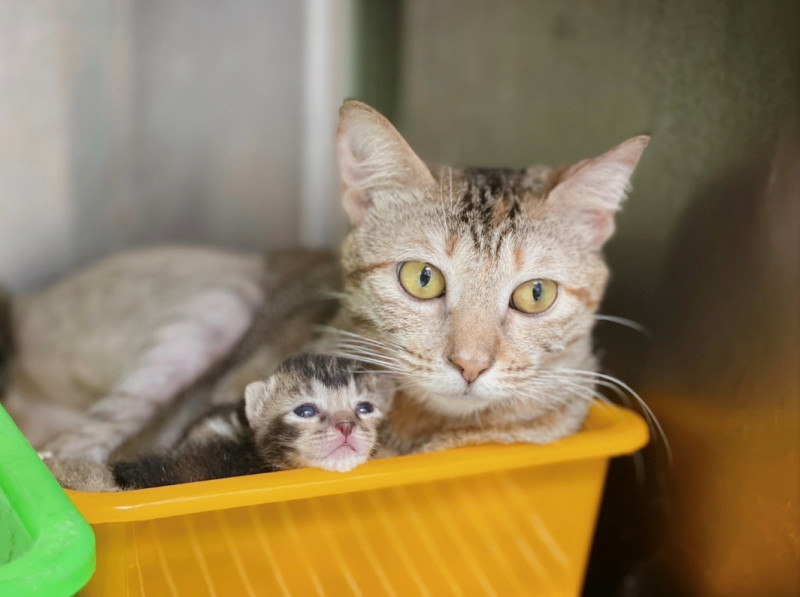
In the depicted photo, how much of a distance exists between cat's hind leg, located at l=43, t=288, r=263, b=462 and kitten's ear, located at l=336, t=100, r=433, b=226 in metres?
0.59

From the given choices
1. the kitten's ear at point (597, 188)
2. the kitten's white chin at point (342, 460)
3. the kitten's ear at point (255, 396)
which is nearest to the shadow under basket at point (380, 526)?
the kitten's white chin at point (342, 460)

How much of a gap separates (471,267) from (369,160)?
0.35 meters

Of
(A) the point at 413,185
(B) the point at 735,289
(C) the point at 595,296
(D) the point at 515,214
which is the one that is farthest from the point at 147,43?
(B) the point at 735,289

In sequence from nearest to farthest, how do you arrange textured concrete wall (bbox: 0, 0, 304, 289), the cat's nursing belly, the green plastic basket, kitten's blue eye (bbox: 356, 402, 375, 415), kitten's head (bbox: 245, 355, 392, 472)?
the green plastic basket, kitten's head (bbox: 245, 355, 392, 472), kitten's blue eye (bbox: 356, 402, 375, 415), the cat's nursing belly, textured concrete wall (bbox: 0, 0, 304, 289)

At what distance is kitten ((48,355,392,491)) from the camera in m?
1.34

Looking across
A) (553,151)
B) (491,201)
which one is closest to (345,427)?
(491,201)

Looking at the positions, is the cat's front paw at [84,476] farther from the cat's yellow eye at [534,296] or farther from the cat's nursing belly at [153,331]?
the cat's yellow eye at [534,296]

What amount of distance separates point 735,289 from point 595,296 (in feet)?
1.02

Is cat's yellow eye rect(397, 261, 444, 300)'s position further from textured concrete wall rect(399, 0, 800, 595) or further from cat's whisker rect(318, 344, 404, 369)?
textured concrete wall rect(399, 0, 800, 595)

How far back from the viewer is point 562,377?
157 centimetres

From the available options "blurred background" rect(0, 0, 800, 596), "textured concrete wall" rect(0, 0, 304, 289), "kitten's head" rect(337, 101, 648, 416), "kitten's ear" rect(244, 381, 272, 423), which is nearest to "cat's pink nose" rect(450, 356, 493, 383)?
"kitten's head" rect(337, 101, 648, 416)

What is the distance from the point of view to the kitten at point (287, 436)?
52.7 inches

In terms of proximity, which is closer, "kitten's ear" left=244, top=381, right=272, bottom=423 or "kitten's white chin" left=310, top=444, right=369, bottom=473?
"kitten's white chin" left=310, top=444, right=369, bottom=473

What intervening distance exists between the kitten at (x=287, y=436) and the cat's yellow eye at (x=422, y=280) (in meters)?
0.19
